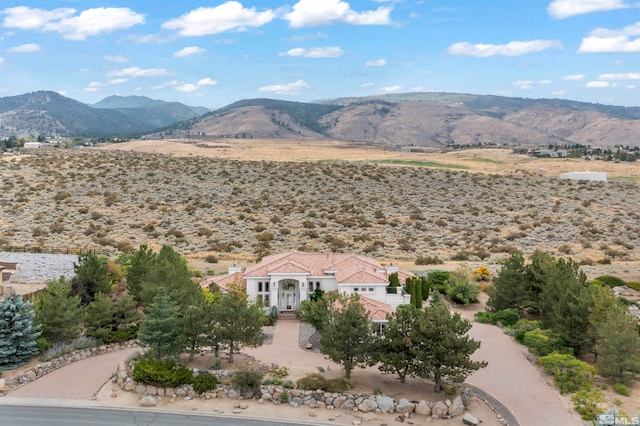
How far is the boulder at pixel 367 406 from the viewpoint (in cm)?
2080

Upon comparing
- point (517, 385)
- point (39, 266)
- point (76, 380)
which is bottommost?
point (517, 385)

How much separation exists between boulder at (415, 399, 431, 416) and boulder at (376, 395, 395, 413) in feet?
3.09

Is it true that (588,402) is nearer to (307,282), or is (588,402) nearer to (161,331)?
(307,282)

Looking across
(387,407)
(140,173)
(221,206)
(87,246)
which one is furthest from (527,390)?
(140,173)

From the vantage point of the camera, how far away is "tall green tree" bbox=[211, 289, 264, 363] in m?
23.9

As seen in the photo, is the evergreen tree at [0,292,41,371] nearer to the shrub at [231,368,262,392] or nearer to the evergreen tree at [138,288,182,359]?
the evergreen tree at [138,288,182,359]

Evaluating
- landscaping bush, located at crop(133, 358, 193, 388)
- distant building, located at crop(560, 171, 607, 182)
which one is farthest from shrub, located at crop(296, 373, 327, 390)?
distant building, located at crop(560, 171, 607, 182)

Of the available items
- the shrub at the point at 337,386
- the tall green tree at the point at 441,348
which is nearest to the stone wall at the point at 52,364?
the shrub at the point at 337,386

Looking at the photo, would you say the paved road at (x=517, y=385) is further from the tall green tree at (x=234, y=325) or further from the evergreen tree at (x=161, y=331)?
the evergreen tree at (x=161, y=331)

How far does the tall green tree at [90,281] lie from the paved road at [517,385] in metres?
19.7

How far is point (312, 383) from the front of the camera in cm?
2197

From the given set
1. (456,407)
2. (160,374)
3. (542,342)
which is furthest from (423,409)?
(160,374)

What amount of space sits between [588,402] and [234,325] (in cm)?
1447

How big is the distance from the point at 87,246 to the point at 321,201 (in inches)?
1142
